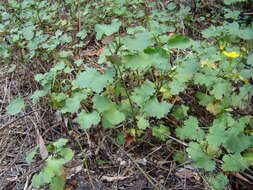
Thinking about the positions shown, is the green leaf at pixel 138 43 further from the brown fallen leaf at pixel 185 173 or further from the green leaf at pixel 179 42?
the brown fallen leaf at pixel 185 173

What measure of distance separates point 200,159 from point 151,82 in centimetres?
65

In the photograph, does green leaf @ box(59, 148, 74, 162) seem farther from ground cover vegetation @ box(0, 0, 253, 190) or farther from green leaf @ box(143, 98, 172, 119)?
green leaf @ box(143, 98, 172, 119)

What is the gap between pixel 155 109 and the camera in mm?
1509

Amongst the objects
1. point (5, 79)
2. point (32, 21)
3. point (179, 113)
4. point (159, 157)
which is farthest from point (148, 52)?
point (32, 21)

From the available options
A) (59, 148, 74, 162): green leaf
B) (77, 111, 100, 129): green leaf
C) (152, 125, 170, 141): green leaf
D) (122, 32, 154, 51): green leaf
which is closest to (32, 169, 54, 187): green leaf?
(59, 148, 74, 162): green leaf

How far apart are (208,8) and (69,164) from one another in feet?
7.59

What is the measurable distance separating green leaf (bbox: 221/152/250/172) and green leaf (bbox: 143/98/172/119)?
0.38 m

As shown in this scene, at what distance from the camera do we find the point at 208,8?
3.09 meters

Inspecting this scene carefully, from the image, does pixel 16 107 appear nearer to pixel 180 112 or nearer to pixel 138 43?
pixel 138 43

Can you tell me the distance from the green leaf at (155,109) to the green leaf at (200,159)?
0.23m

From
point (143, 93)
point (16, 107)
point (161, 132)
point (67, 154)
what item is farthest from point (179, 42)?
point (16, 107)

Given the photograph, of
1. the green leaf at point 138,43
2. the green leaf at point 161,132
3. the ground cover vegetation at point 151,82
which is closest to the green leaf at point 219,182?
the ground cover vegetation at point 151,82

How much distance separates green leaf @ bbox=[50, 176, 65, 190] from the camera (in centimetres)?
147

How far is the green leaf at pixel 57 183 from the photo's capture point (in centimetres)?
147
